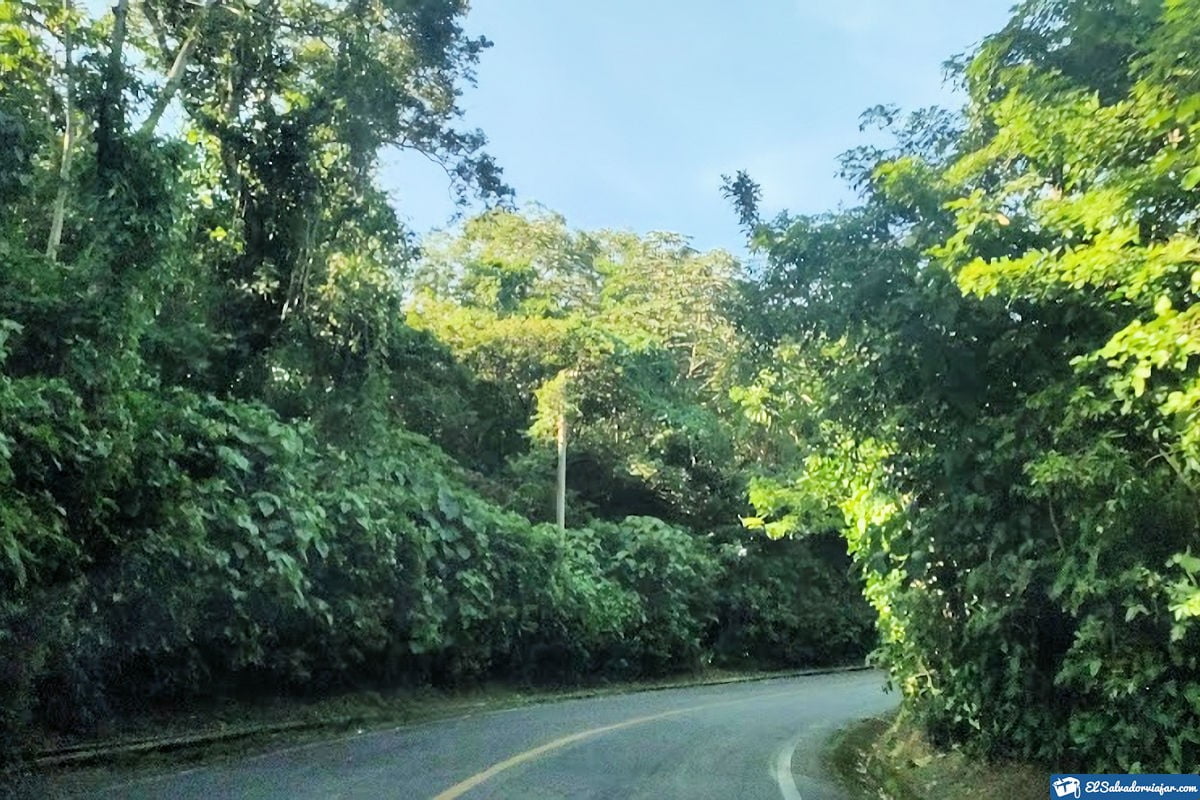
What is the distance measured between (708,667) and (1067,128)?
2523 cm

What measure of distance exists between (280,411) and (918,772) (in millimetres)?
11194

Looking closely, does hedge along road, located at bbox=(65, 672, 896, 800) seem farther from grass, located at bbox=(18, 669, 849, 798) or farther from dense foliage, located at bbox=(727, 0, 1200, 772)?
dense foliage, located at bbox=(727, 0, 1200, 772)

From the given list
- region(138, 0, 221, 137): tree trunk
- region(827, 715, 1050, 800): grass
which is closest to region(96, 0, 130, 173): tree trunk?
region(138, 0, 221, 137): tree trunk

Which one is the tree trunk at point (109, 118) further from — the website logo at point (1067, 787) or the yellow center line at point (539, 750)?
the website logo at point (1067, 787)

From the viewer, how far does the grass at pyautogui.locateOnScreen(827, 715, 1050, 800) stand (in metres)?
9.44

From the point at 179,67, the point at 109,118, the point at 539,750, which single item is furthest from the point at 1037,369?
the point at 179,67

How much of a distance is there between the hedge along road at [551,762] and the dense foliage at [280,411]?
207 cm

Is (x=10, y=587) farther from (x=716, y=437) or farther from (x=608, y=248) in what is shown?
(x=608, y=248)

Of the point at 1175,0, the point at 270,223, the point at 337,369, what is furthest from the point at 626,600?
the point at 1175,0

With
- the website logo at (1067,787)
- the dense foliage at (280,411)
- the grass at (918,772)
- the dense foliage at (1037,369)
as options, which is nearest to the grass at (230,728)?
the dense foliage at (280,411)

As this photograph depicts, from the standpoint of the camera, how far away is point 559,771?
10.2m

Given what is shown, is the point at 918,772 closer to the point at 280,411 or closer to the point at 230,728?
the point at 230,728

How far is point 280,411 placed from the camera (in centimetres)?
1781

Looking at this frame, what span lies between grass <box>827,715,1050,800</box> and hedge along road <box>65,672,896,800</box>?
1.34 ft
